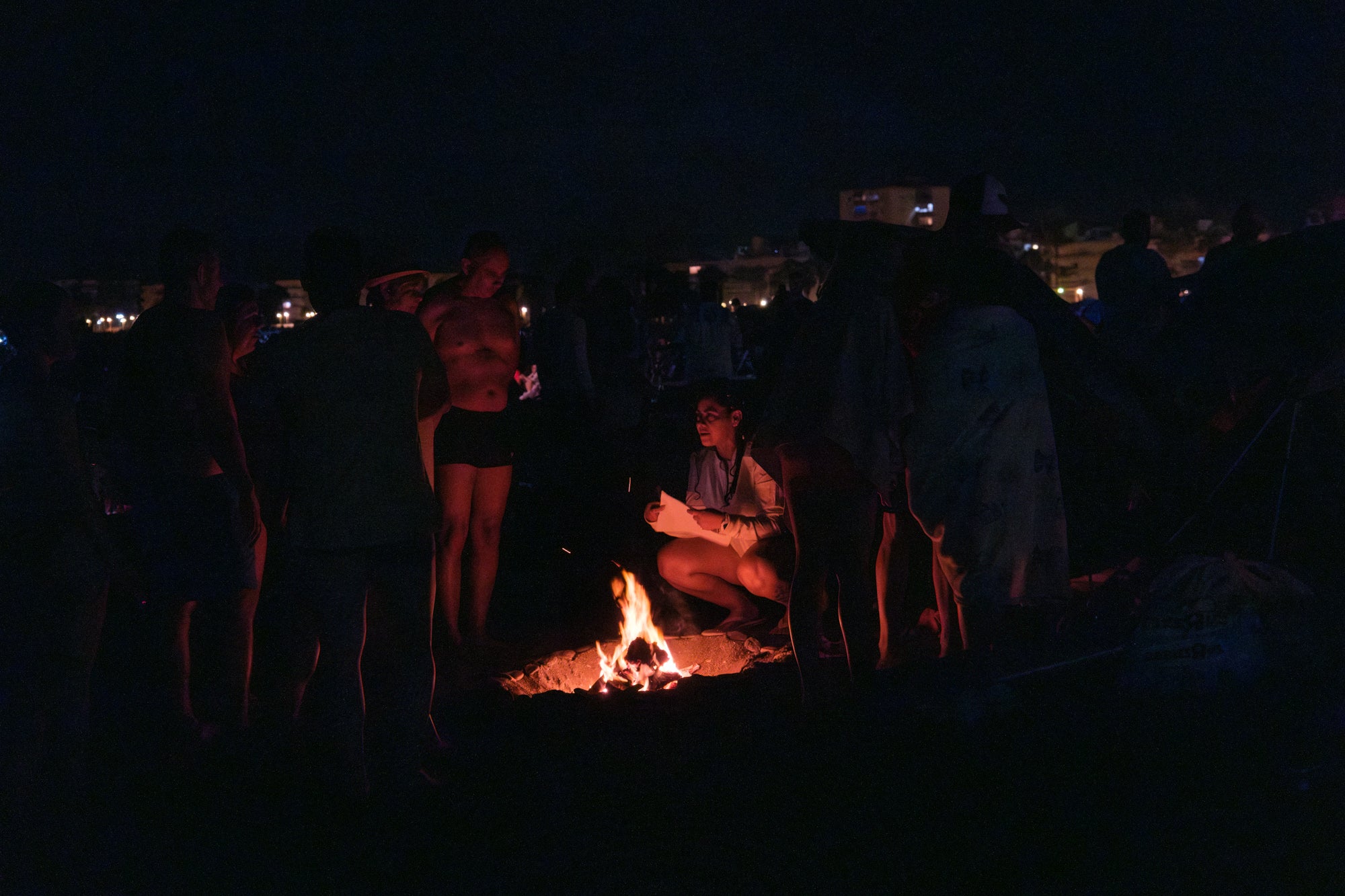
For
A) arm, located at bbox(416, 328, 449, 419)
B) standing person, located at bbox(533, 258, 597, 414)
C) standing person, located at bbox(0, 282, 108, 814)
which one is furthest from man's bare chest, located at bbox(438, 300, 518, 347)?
standing person, located at bbox(533, 258, 597, 414)

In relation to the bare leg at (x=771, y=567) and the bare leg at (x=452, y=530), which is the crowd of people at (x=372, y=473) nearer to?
the bare leg at (x=452, y=530)

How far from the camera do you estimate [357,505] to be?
123 inches

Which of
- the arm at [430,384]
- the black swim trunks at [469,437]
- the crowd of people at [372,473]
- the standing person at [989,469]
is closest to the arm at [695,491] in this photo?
the black swim trunks at [469,437]

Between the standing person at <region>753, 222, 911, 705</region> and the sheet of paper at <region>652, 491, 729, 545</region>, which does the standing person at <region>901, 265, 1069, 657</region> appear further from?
the sheet of paper at <region>652, 491, 729, 545</region>

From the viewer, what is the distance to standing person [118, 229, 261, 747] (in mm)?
3383

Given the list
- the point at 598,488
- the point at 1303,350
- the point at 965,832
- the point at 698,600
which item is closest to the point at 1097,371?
the point at 1303,350

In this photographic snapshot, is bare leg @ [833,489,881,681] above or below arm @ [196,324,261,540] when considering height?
below

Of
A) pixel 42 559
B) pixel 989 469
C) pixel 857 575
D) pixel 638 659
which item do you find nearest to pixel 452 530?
pixel 638 659

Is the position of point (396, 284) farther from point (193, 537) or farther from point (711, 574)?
point (711, 574)

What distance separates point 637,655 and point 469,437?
56.0 inches

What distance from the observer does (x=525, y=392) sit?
15.2 meters

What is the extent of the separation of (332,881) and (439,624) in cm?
235


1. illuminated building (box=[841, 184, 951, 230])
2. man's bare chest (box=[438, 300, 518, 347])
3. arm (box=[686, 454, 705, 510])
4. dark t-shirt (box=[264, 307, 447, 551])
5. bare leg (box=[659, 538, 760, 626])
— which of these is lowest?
bare leg (box=[659, 538, 760, 626])

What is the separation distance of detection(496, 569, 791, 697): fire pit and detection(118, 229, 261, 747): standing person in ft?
5.09
